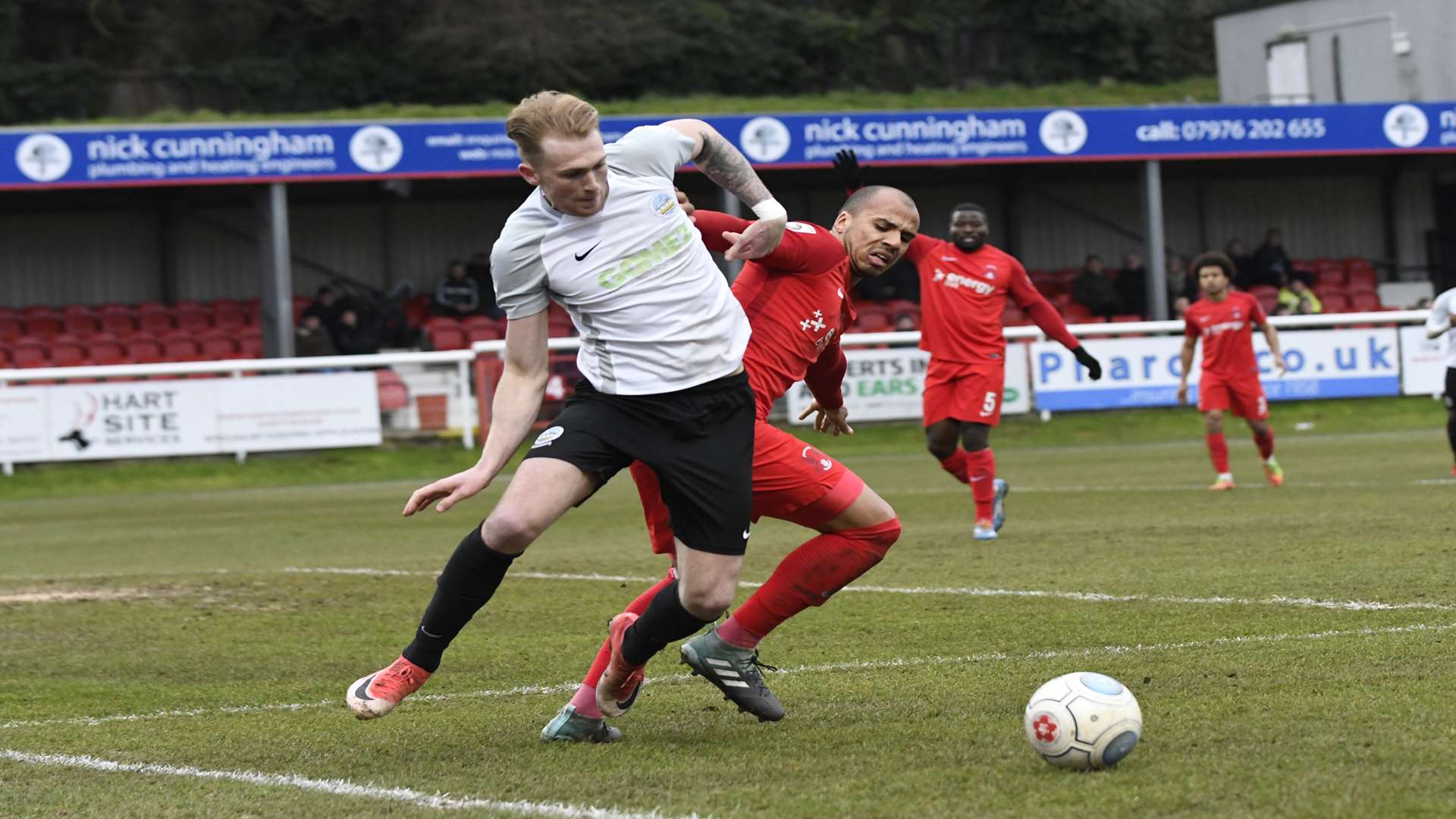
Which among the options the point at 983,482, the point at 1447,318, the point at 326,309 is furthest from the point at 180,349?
the point at 1447,318

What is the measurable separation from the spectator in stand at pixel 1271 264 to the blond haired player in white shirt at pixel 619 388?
2629cm

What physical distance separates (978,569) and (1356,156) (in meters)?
27.0

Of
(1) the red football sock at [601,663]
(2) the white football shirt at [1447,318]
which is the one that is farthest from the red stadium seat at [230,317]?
(1) the red football sock at [601,663]

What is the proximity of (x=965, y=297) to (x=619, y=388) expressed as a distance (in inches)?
281

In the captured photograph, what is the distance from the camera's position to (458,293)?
89.2 feet

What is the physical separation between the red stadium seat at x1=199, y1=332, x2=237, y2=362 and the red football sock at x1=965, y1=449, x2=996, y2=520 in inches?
633

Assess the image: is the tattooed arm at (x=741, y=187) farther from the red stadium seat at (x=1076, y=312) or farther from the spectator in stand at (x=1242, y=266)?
the spectator in stand at (x=1242, y=266)

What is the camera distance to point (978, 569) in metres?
9.91

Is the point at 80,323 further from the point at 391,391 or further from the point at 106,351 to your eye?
the point at 391,391

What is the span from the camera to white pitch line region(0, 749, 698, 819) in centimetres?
449

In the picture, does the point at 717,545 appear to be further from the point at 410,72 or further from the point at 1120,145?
the point at 410,72

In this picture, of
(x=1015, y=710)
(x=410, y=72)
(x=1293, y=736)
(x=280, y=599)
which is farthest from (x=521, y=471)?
(x=410, y=72)

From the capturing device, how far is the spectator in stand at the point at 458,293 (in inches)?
1070

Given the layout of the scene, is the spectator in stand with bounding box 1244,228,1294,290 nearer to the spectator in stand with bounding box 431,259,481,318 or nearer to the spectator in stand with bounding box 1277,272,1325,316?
the spectator in stand with bounding box 1277,272,1325,316
